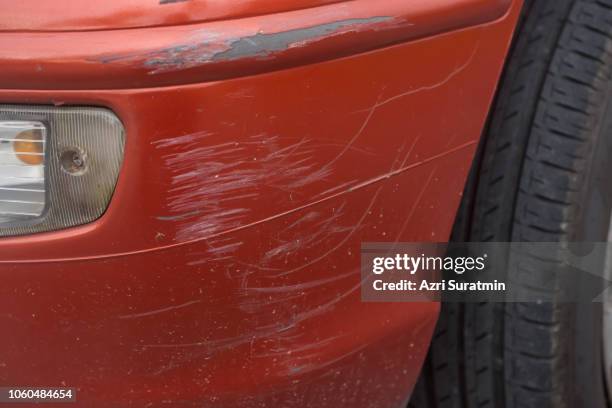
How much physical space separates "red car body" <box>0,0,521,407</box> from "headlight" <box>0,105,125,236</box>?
0.02 meters

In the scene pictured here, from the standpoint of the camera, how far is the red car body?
4.35ft

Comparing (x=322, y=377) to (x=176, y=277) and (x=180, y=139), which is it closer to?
(x=176, y=277)

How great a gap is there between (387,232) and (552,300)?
0.41m

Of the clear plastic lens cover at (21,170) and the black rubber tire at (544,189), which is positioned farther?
the black rubber tire at (544,189)

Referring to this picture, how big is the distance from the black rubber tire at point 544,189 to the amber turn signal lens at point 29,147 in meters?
0.83

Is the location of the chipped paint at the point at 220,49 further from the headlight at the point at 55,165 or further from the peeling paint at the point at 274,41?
the headlight at the point at 55,165

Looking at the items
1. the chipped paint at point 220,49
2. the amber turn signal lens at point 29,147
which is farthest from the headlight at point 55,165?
the chipped paint at point 220,49

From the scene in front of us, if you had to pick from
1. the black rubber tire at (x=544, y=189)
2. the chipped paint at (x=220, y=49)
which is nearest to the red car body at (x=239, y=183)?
the chipped paint at (x=220, y=49)

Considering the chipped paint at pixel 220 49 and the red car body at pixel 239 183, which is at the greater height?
the chipped paint at pixel 220 49

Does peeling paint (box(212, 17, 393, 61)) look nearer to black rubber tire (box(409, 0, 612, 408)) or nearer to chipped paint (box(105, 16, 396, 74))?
chipped paint (box(105, 16, 396, 74))

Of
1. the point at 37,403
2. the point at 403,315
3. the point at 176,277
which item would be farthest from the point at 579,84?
the point at 37,403

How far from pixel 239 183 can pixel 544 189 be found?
64cm

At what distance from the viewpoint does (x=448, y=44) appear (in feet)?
4.89

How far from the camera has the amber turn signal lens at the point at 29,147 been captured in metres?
1.37
